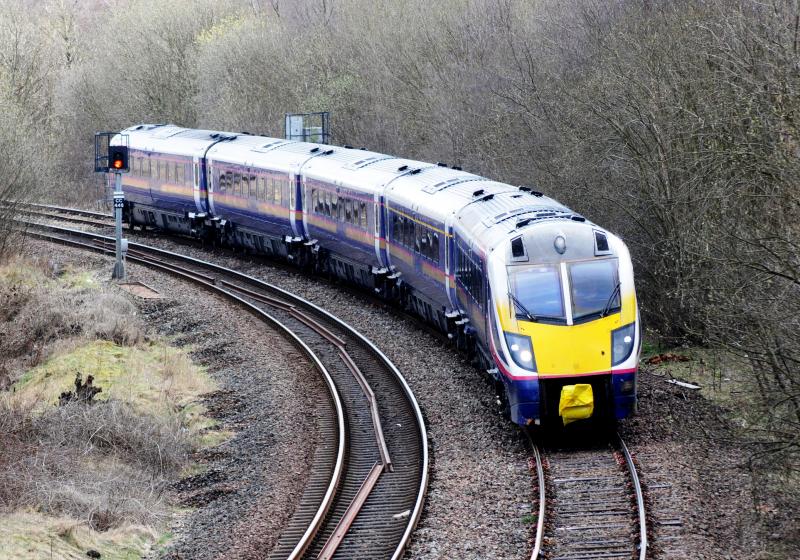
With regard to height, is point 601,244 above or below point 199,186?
above

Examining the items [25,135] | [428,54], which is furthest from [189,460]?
[428,54]

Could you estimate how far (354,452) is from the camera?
53.4ft

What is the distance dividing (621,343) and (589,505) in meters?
2.89

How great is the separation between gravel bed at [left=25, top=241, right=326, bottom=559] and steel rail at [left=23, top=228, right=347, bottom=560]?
0.71 feet

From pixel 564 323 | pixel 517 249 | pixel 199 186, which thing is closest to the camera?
pixel 564 323

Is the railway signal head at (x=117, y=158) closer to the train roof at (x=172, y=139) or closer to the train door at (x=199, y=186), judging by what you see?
the train door at (x=199, y=186)

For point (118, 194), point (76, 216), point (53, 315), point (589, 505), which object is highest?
point (118, 194)

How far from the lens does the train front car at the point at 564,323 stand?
50.5ft

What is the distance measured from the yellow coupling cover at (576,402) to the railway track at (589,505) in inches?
20.7

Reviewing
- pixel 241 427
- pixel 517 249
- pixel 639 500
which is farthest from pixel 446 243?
pixel 639 500

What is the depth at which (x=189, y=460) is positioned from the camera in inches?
655

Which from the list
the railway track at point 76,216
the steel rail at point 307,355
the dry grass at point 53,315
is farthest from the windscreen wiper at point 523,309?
the railway track at point 76,216

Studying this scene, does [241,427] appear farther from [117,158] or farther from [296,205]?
[296,205]

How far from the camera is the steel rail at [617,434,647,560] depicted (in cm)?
1194
